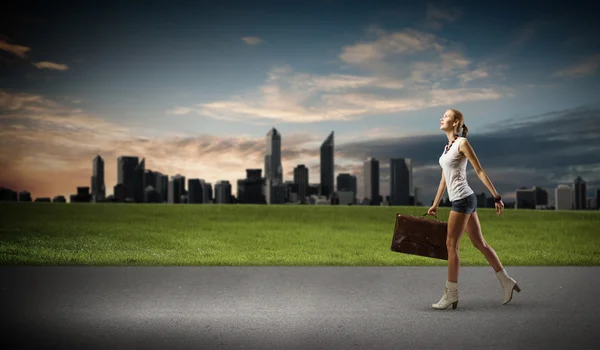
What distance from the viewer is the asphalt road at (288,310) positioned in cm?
620

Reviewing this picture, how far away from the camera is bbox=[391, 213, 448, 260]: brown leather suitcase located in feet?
26.4

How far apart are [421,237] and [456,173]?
1.06 meters

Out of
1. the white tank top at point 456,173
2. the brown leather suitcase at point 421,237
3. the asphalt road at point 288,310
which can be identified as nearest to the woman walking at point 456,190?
the white tank top at point 456,173

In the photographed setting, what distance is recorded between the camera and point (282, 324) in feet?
22.8

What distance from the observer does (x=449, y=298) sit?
7.82m

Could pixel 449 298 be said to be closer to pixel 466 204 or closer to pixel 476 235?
pixel 476 235

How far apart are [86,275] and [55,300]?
8.69ft

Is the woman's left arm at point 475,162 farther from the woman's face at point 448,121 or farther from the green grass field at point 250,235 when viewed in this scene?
the green grass field at point 250,235

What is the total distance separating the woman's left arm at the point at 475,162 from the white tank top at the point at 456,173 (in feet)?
0.28

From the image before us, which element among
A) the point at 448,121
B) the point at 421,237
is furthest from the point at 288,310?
the point at 448,121

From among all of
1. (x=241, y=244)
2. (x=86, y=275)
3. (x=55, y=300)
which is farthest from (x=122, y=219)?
(x=55, y=300)

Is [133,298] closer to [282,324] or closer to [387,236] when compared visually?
[282,324]

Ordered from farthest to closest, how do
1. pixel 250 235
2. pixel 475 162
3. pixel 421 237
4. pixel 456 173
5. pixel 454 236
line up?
pixel 250 235, pixel 421 237, pixel 454 236, pixel 456 173, pixel 475 162

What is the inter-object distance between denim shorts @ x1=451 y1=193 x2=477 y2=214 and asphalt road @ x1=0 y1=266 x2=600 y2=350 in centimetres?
122
